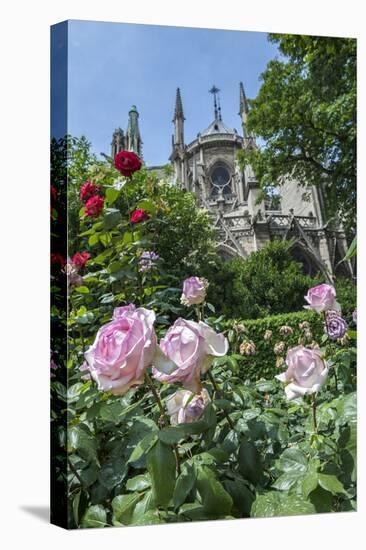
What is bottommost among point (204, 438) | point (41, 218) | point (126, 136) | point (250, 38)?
point (204, 438)

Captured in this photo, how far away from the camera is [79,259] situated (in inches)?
137

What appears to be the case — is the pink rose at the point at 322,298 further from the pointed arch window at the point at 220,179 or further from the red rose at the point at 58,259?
the red rose at the point at 58,259

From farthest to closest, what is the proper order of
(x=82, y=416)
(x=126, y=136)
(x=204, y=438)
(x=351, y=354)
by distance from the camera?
(x=126, y=136)
(x=351, y=354)
(x=82, y=416)
(x=204, y=438)

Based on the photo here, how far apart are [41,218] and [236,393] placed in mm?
1733

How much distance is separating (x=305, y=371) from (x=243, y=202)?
74.7 inches

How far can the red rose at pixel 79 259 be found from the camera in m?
3.47

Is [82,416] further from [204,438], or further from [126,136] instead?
[126,136]

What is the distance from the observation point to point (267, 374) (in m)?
3.84

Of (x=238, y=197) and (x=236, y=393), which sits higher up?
(x=238, y=197)

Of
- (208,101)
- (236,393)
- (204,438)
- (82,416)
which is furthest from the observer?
(208,101)

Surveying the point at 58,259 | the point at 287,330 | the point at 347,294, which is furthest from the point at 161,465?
the point at 347,294

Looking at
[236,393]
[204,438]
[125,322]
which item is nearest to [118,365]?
[125,322]

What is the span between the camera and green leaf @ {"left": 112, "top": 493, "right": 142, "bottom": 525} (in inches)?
98.8

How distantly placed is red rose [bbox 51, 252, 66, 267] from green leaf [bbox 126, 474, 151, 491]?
4.51 ft
